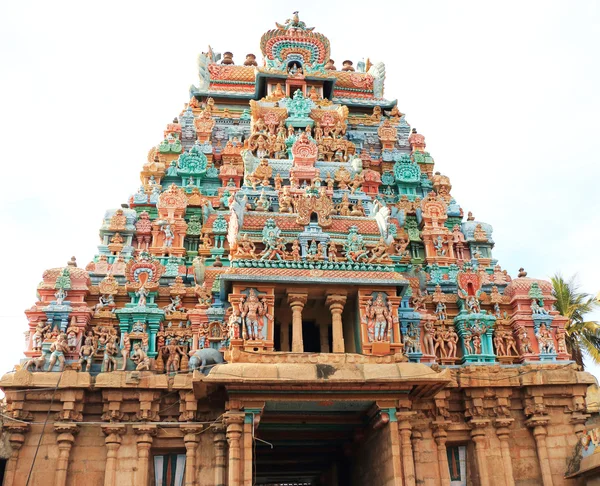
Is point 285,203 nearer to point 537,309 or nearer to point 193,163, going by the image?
point 193,163

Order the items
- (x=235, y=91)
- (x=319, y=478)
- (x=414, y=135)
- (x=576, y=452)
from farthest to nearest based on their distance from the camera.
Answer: (x=235, y=91), (x=414, y=135), (x=319, y=478), (x=576, y=452)

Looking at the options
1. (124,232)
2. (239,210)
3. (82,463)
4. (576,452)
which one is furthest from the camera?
(124,232)

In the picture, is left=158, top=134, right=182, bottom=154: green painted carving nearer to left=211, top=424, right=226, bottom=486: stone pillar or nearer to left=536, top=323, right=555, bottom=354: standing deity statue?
left=211, top=424, right=226, bottom=486: stone pillar

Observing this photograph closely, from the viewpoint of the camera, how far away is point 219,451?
1417 cm

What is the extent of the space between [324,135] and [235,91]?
5532mm

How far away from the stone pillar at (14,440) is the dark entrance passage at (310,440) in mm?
5754

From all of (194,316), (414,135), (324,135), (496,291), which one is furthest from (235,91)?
(496,291)

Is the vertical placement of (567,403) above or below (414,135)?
below

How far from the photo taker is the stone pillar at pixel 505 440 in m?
14.9

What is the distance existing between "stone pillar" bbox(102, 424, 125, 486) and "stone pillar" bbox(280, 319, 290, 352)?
15.0ft

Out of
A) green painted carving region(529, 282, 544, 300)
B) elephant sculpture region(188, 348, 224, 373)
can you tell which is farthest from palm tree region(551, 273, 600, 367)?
elephant sculpture region(188, 348, 224, 373)

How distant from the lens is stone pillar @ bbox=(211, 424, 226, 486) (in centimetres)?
1391

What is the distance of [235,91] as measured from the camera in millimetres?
24828

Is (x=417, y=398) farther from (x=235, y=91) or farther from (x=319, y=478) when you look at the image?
(x=235, y=91)
